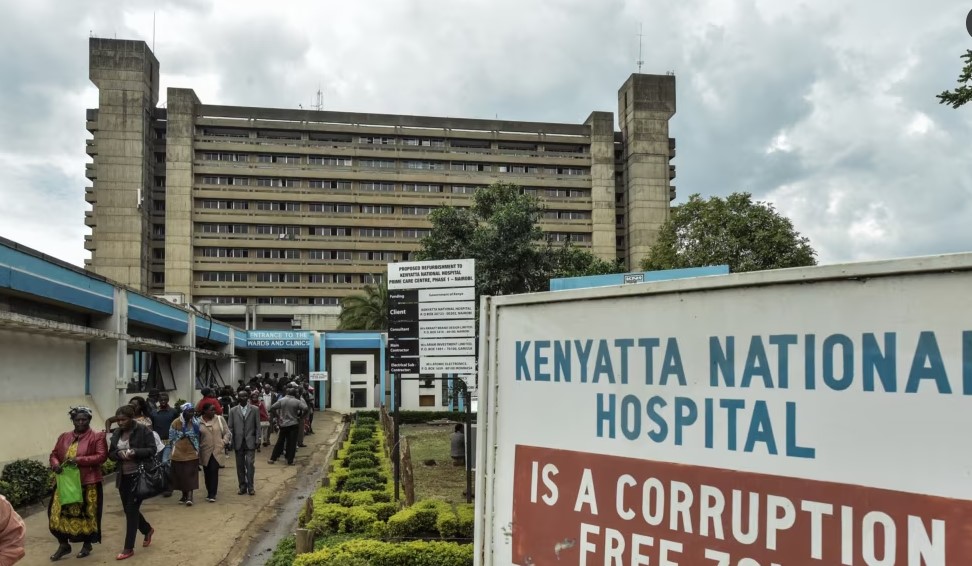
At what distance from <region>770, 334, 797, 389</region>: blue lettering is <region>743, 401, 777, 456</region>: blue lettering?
11cm

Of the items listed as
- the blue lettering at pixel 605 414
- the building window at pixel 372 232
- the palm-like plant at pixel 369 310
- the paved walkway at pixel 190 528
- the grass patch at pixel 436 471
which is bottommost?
the grass patch at pixel 436 471

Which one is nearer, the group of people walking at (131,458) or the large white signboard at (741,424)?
the large white signboard at (741,424)

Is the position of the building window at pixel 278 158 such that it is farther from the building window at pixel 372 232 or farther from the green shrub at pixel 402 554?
the green shrub at pixel 402 554

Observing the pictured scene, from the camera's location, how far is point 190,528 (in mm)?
8766

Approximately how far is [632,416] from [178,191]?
64.5 m

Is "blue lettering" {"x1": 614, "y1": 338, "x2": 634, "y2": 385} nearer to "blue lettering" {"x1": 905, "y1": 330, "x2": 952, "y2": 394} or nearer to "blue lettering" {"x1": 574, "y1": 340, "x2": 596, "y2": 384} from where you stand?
"blue lettering" {"x1": 574, "y1": 340, "x2": 596, "y2": 384}

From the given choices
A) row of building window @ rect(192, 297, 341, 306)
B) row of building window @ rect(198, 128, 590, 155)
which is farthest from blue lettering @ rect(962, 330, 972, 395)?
row of building window @ rect(198, 128, 590, 155)

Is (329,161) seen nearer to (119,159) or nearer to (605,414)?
(119,159)

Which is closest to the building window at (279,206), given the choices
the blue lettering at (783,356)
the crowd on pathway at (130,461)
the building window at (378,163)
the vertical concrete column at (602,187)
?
the building window at (378,163)

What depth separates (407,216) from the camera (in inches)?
2603

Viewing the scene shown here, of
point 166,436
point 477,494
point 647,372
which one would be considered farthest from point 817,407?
point 166,436

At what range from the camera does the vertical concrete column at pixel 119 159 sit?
59750mm

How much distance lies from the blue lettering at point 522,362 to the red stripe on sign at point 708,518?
359 mm

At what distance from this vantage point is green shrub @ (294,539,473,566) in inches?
242
